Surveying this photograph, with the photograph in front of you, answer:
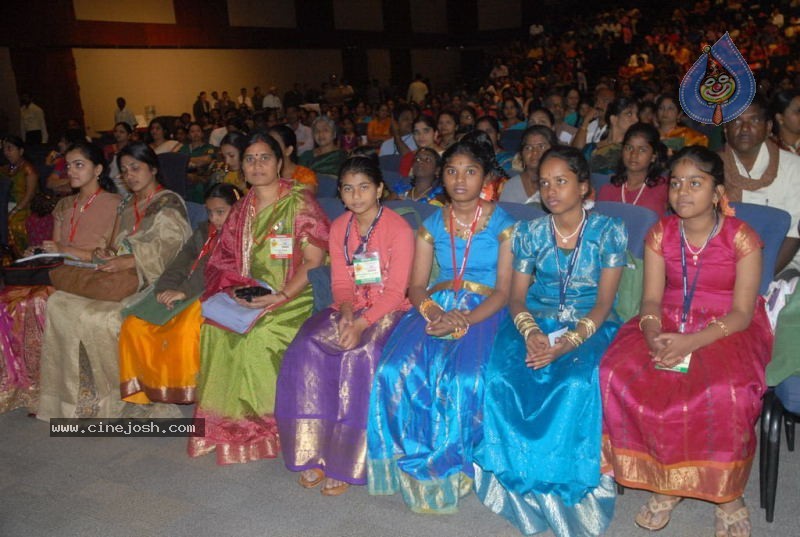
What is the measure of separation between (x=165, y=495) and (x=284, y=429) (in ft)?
1.92

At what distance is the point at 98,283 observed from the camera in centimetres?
339

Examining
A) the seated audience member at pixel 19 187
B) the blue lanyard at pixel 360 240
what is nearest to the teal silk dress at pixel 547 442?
the blue lanyard at pixel 360 240

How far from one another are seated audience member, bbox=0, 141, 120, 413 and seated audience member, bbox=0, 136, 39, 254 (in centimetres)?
249

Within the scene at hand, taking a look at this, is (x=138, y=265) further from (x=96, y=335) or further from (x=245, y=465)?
(x=245, y=465)

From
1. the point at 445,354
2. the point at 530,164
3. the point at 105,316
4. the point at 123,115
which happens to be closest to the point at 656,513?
the point at 445,354

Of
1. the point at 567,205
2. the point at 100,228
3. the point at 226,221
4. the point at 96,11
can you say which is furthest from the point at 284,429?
the point at 96,11

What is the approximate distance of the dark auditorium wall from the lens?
1346cm

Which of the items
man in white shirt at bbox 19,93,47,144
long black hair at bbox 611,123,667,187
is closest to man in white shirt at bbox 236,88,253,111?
man in white shirt at bbox 19,93,47,144

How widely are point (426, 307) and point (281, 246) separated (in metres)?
0.85

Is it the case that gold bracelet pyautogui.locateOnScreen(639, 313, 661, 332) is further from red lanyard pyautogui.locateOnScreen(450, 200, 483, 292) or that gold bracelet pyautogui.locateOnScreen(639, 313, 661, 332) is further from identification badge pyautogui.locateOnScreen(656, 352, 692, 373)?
red lanyard pyautogui.locateOnScreen(450, 200, 483, 292)

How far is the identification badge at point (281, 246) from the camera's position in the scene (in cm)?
316

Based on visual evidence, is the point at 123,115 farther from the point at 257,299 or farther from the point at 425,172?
the point at 257,299

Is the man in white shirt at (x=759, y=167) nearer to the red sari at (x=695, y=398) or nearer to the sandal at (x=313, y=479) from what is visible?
the red sari at (x=695, y=398)

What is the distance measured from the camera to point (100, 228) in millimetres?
3777
